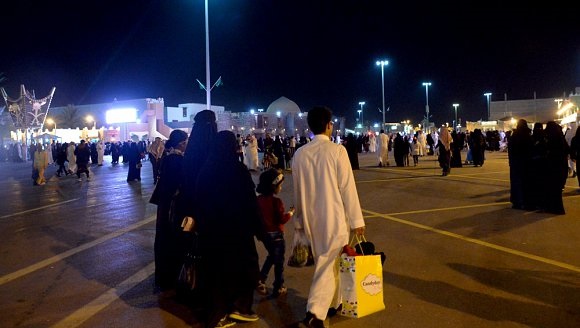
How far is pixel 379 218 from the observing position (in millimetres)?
9875

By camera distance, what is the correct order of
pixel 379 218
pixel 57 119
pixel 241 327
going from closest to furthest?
pixel 241 327 → pixel 379 218 → pixel 57 119

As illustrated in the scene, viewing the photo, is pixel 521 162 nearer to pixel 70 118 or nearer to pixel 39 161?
pixel 39 161

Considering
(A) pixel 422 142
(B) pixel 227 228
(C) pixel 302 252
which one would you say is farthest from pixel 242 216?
(A) pixel 422 142

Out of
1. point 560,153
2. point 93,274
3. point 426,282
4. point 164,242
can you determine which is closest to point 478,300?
point 426,282

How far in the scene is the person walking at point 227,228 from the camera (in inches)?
176

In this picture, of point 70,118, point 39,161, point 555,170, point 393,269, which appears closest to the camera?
point 393,269

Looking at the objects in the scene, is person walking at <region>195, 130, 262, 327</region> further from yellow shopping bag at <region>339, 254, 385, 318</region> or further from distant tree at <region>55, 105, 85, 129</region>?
distant tree at <region>55, 105, 85, 129</region>

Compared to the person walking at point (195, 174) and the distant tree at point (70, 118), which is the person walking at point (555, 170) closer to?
the person walking at point (195, 174)

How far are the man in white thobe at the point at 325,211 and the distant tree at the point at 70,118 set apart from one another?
292ft

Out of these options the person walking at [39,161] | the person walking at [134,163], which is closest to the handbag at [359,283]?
the person walking at [134,163]

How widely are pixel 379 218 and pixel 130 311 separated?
5911 millimetres

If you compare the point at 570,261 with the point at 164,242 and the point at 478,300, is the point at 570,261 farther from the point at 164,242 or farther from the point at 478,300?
the point at 164,242

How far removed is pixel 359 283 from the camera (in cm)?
411

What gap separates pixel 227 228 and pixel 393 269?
2.55 m
